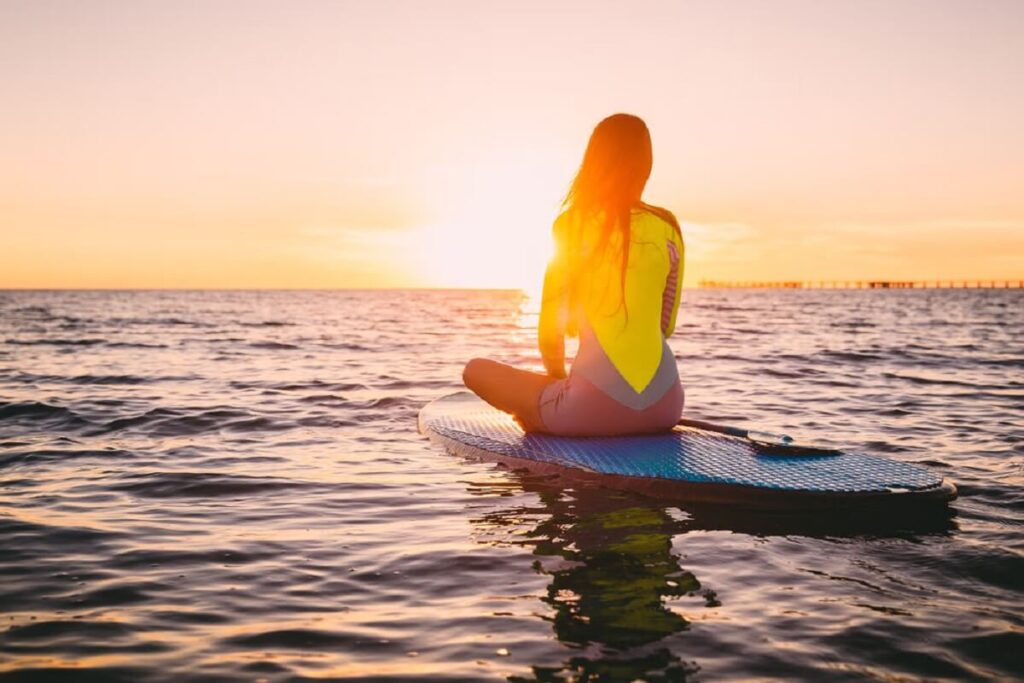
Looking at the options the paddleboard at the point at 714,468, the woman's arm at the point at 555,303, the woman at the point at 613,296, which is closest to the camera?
the paddleboard at the point at 714,468

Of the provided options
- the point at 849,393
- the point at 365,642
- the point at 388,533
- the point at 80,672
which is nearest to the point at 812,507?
the point at 388,533

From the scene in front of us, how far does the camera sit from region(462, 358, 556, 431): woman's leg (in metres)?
5.92

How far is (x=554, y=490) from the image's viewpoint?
529 centimetres

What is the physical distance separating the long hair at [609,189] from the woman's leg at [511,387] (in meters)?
0.91

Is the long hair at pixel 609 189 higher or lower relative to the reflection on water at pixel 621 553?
higher

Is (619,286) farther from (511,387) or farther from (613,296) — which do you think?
(511,387)

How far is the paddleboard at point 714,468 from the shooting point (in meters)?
4.54

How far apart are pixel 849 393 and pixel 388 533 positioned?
8.43 meters

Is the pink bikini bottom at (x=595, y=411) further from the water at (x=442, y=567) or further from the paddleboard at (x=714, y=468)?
the water at (x=442, y=567)

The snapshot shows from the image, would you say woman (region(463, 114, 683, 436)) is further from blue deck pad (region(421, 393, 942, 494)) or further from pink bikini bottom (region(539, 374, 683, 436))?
blue deck pad (region(421, 393, 942, 494))

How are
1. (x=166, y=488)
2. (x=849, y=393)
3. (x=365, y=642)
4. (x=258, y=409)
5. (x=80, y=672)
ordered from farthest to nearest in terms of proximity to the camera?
(x=849, y=393) → (x=258, y=409) → (x=166, y=488) → (x=365, y=642) → (x=80, y=672)

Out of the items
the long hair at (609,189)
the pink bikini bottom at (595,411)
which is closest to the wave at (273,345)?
the pink bikini bottom at (595,411)

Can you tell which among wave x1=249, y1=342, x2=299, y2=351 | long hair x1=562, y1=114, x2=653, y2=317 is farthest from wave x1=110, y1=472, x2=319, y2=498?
wave x1=249, y1=342, x2=299, y2=351

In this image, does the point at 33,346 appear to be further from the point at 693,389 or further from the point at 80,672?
the point at 80,672
